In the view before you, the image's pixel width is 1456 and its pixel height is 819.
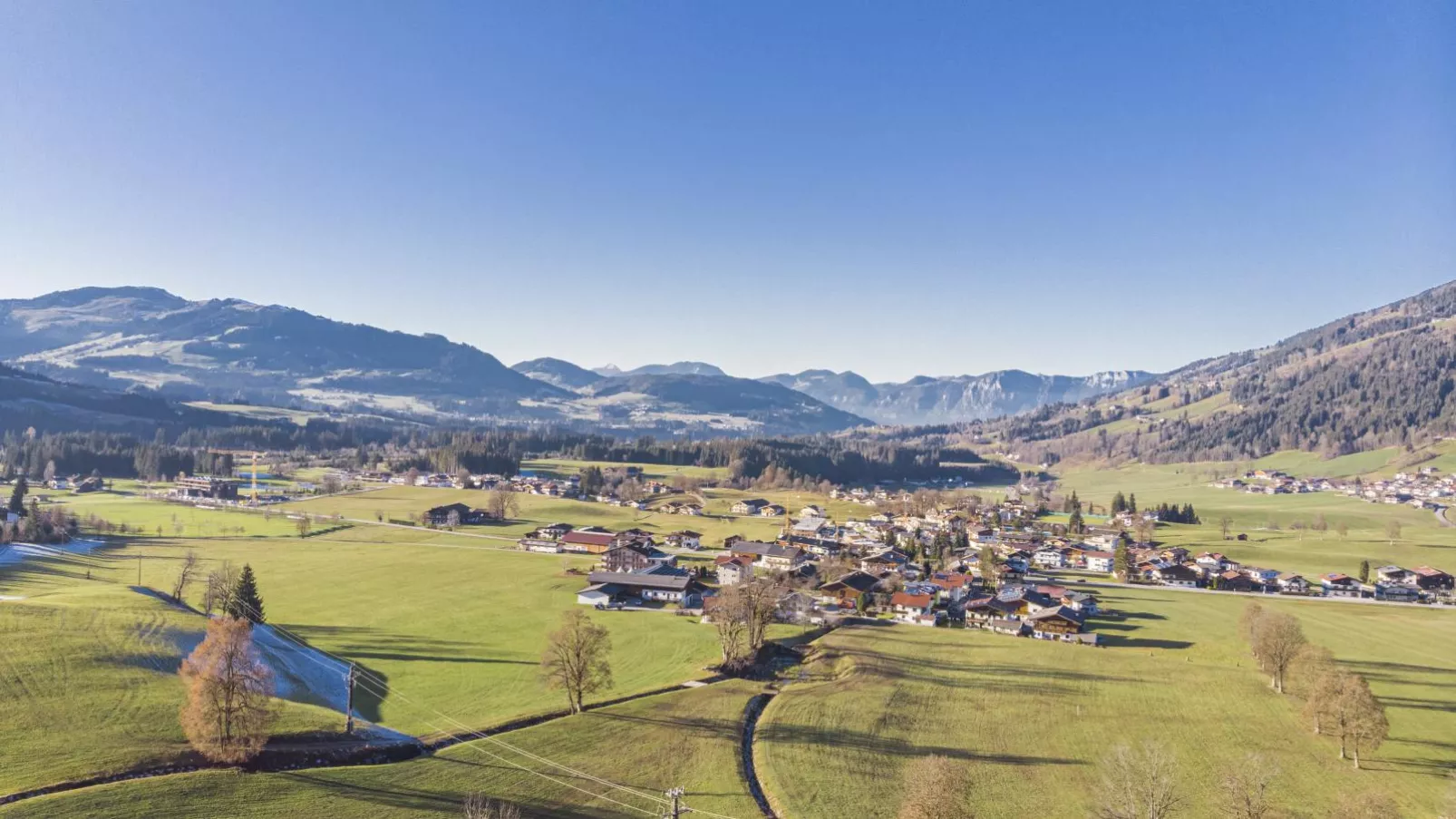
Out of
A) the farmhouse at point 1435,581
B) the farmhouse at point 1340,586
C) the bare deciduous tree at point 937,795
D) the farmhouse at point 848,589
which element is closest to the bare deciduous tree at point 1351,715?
the bare deciduous tree at point 937,795

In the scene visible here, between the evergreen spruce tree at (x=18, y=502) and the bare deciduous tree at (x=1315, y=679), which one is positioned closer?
the bare deciduous tree at (x=1315, y=679)

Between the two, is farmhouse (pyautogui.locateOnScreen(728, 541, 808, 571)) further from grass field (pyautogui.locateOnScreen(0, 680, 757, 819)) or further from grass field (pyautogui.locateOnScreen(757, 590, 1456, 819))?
grass field (pyautogui.locateOnScreen(0, 680, 757, 819))

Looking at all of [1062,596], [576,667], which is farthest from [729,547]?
[576,667]

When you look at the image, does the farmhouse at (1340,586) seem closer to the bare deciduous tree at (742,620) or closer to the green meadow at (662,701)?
the green meadow at (662,701)

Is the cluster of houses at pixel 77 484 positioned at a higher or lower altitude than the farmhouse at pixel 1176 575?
higher

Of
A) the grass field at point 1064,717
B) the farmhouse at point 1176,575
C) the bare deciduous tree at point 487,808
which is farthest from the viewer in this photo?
the farmhouse at point 1176,575

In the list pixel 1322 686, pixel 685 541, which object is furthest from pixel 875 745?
pixel 685 541
